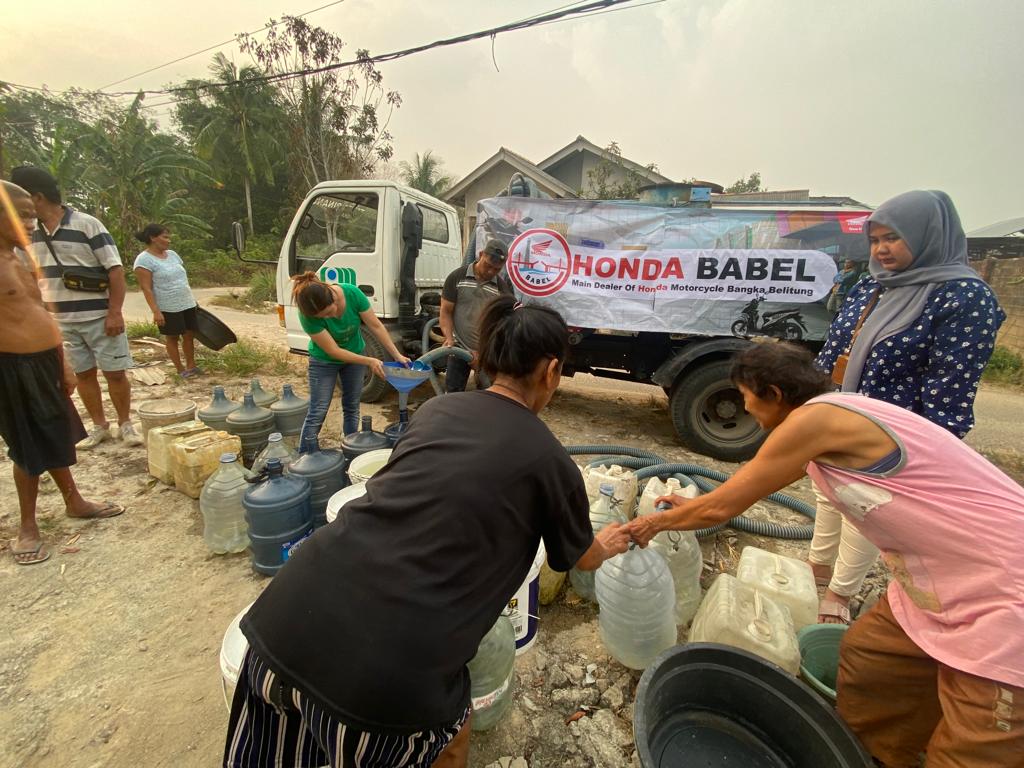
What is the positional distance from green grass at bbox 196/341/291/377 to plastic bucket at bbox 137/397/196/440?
7.82ft

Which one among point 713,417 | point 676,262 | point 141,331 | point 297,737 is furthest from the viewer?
point 141,331

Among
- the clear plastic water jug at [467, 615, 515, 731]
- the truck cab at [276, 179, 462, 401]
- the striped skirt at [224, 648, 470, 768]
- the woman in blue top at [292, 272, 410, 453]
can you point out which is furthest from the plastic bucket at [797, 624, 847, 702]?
the truck cab at [276, 179, 462, 401]

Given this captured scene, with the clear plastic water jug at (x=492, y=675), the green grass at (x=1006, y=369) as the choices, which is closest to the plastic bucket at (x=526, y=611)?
the clear plastic water jug at (x=492, y=675)

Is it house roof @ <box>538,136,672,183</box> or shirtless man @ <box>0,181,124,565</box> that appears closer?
shirtless man @ <box>0,181,124,565</box>

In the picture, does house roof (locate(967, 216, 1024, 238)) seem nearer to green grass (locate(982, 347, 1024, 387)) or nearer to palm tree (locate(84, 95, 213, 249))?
green grass (locate(982, 347, 1024, 387))

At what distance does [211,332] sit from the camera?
5398 millimetres

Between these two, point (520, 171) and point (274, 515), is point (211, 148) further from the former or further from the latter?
point (274, 515)

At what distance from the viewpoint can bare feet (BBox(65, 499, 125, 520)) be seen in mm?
2758

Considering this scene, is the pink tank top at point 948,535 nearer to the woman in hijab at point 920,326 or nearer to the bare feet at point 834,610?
the woman in hijab at point 920,326

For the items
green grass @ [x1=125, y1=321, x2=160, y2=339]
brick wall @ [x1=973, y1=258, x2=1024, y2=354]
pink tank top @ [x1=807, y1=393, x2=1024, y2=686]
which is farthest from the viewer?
brick wall @ [x1=973, y1=258, x2=1024, y2=354]

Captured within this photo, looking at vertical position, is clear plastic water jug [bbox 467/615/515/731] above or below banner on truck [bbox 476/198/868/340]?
below

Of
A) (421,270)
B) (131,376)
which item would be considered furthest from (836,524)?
(131,376)

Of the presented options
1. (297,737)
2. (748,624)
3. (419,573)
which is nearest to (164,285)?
(297,737)

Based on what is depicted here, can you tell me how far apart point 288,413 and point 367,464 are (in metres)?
1.44
